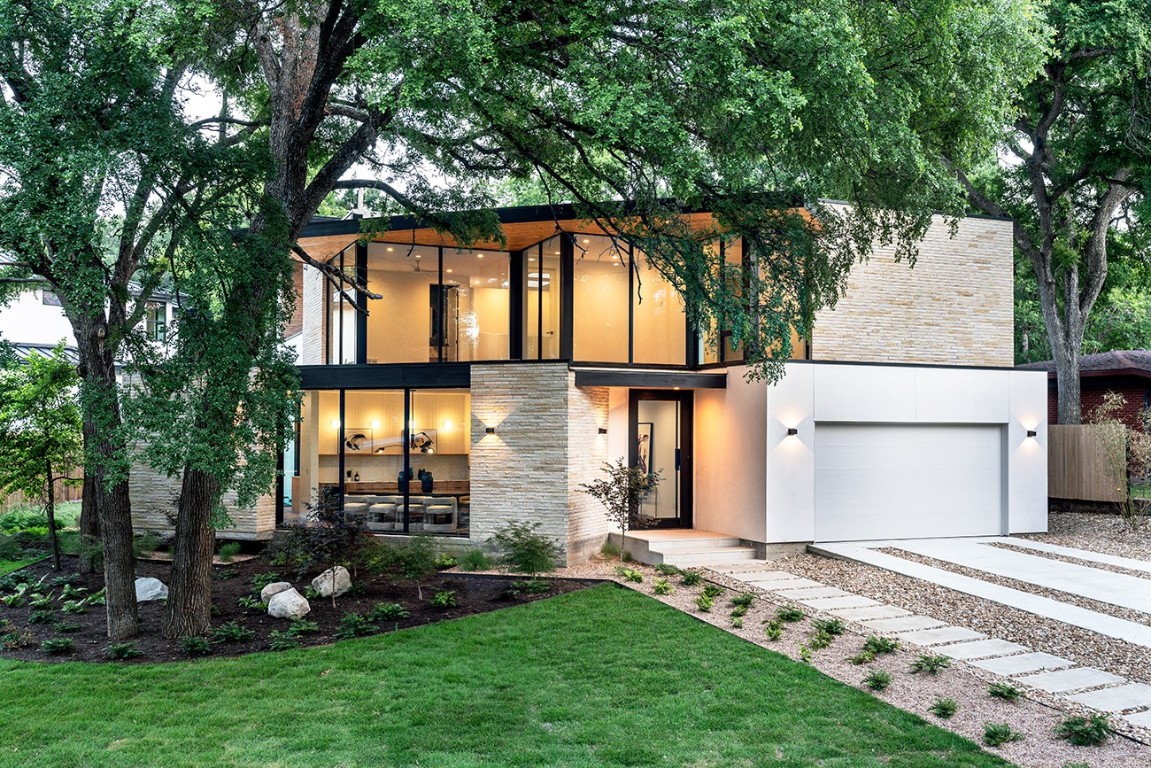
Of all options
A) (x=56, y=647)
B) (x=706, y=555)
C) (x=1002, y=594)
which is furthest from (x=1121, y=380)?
(x=56, y=647)

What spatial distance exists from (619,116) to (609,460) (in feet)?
26.0

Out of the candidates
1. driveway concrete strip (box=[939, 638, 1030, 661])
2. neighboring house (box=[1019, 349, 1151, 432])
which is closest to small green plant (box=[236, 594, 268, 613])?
driveway concrete strip (box=[939, 638, 1030, 661])

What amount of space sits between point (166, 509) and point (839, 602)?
11343 millimetres

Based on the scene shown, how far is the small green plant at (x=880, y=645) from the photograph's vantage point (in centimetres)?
765

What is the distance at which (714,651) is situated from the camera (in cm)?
786

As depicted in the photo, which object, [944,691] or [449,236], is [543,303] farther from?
[944,691]

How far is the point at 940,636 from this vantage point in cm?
823

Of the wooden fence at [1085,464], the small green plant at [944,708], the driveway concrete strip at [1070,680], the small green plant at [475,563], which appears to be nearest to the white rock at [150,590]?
the small green plant at [475,563]

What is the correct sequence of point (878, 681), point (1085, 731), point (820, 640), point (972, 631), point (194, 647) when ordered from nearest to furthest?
point (1085, 731), point (878, 681), point (820, 640), point (194, 647), point (972, 631)

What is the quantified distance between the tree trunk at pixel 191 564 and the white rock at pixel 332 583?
1576mm

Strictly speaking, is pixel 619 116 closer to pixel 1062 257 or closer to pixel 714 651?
pixel 714 651

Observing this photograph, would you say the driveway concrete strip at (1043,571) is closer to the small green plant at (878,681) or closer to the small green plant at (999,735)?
the small green plant at (878,681)

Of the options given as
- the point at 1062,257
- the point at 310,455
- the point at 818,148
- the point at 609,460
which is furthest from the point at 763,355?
the point at 1062,257

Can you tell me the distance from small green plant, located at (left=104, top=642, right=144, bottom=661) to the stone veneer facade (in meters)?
5.32
